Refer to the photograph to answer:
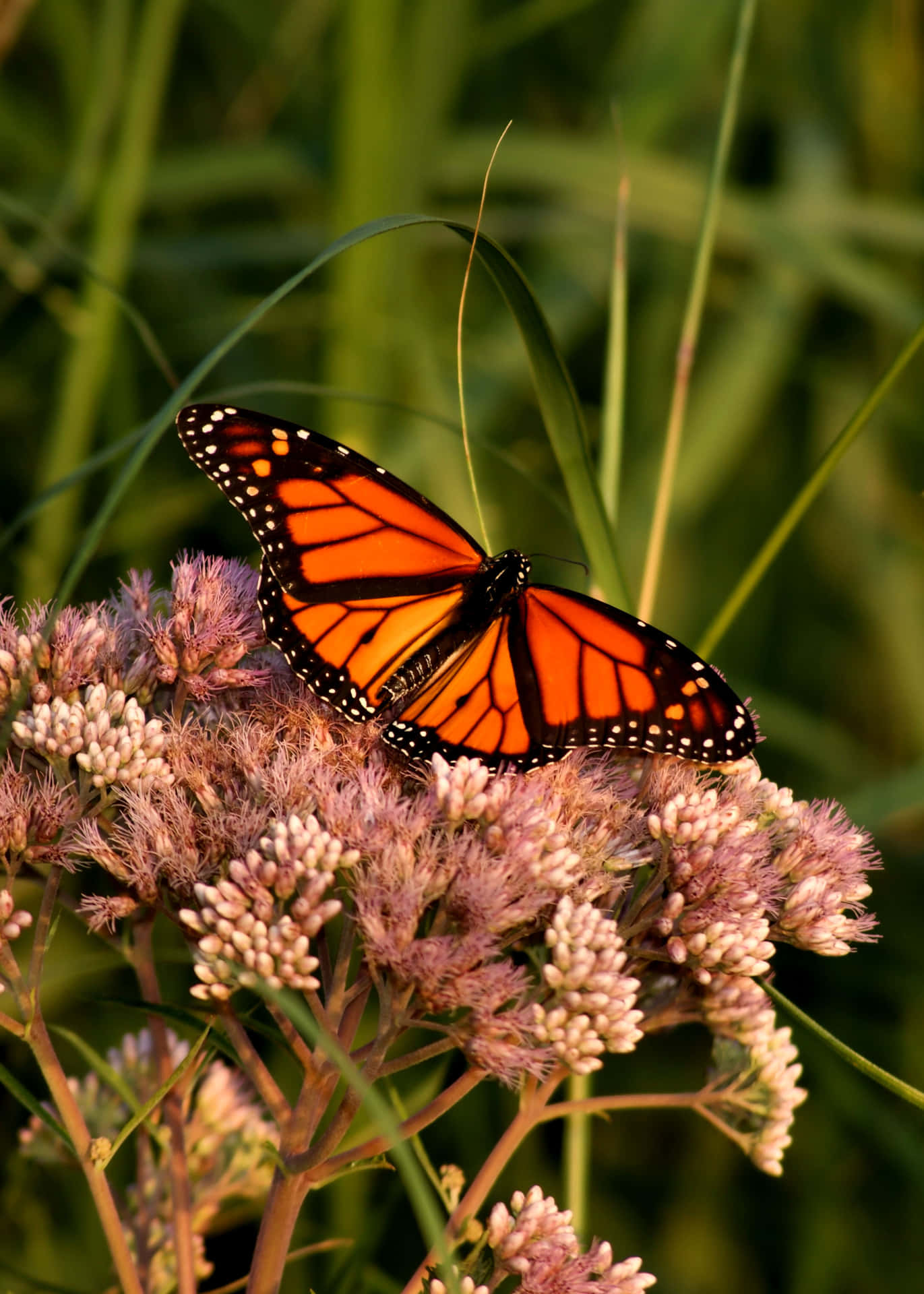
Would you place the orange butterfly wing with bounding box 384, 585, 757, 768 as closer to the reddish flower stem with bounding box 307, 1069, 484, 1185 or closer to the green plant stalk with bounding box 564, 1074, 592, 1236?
the reddish flower stem with bounding box 307, 1069, 484, 1185

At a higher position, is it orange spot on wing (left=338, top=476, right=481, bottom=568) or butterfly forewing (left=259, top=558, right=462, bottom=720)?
orange spot on wing (left=338, top=476, right=481, bottom=568)

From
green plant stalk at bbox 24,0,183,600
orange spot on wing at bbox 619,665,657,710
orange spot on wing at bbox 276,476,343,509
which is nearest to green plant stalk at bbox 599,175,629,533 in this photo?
orange spot on wing at bbox 619,665,657,710

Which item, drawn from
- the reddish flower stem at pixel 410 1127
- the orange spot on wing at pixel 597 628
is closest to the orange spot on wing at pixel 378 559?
the orange spot on wing at pixel 597 628

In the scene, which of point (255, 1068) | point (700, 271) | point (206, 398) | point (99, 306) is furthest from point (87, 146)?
point (255, 1068)

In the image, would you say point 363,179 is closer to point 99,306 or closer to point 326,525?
point 99,306

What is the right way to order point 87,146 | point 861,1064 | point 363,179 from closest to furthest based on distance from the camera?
point 861,1064, point 87,146, point 363,179

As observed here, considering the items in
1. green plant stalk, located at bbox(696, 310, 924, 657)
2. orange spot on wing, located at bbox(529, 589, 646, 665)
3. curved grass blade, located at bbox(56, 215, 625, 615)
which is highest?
green plant stalk, located at bbox(696, 310, 924, 657)
